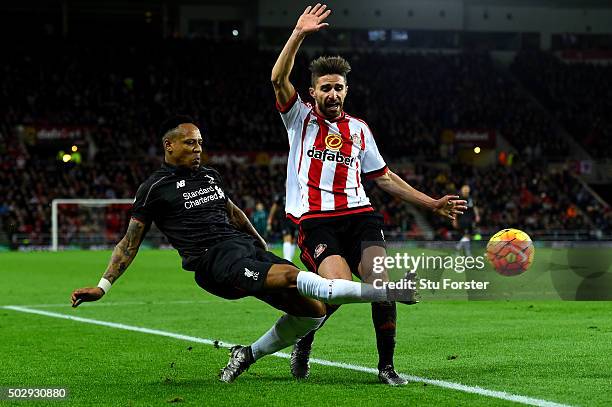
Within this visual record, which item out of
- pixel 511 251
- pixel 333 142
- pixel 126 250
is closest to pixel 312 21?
pixel 333 142

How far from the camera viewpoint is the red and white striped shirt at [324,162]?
7.43 meters

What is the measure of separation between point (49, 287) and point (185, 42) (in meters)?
31.3

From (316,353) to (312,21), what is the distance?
334 centimetres

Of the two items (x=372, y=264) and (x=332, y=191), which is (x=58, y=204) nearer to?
(x=332, y=191)

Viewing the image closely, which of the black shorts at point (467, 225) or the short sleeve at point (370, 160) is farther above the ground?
the short sleeve at point (370, 160)

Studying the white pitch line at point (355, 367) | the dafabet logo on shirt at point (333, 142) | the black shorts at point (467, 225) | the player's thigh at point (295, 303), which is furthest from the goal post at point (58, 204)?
the player's thigh at point (295, 303)

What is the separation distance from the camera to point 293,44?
7008 mm

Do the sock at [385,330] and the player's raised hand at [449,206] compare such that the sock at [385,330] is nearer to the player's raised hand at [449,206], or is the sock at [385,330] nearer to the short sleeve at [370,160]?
the player's raised hand at [449,206]

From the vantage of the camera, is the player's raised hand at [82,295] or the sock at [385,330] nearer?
the player's raised hand at [82,295]

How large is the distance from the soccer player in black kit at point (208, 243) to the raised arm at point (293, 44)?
718 millimetres

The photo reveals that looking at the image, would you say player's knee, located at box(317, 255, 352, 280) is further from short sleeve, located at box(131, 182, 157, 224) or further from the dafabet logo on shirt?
short sleeve, located at box(131, 182, 157, 224)

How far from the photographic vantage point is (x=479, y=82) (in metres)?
51.2

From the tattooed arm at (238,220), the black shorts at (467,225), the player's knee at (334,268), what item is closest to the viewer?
the player's knee at (334,268)

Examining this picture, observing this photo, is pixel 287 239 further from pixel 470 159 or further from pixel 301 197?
pixel 470 159
